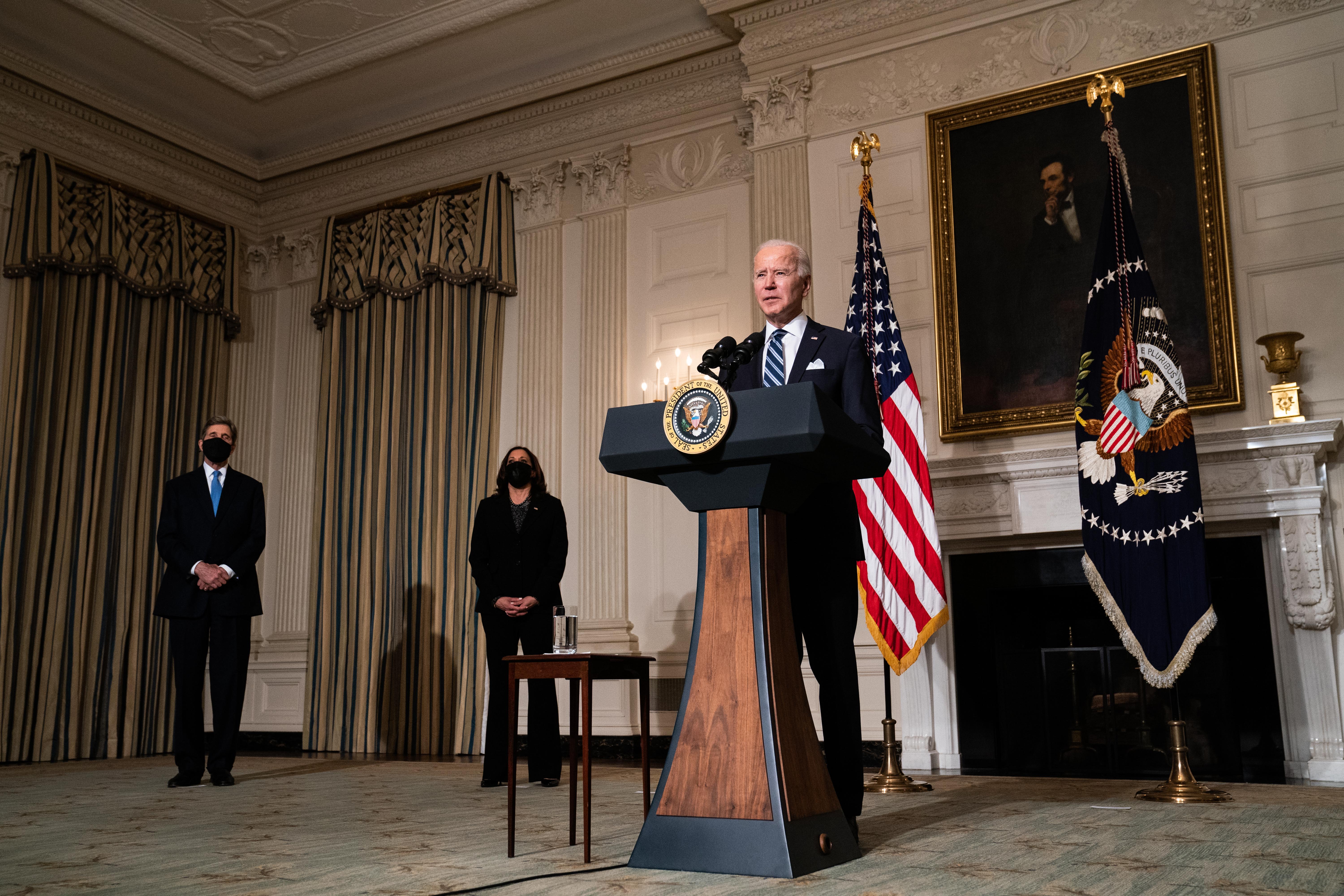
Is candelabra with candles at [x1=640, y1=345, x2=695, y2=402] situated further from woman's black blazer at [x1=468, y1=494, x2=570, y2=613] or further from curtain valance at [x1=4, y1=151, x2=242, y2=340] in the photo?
curtain valance at [x1=4, y1=151, x2=242, y2=340]

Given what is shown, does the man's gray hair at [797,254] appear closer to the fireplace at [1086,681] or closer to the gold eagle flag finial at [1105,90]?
the gold eagle flag finial at [1105,90]

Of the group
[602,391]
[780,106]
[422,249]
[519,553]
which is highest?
[780,106]

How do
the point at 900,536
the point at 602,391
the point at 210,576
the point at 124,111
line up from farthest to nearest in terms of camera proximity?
the point at 124,111
the point at 602,391
the point at 900,536
the point at 210,576

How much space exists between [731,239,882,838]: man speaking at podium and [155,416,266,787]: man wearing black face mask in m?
2.92

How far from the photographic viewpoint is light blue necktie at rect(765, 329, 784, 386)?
8.81 ft

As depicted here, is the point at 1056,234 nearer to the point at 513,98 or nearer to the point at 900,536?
the point at 900,536

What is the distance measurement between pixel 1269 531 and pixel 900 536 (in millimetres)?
1637

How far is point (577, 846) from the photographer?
2.69 m

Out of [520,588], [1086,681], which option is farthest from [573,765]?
[1086,681]

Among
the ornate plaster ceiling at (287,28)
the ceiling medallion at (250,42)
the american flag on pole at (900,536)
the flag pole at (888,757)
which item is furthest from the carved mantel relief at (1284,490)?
the ceiling medallion at (250,42)

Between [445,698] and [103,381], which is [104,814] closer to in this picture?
[445,698]

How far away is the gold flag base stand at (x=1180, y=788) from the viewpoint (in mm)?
3748

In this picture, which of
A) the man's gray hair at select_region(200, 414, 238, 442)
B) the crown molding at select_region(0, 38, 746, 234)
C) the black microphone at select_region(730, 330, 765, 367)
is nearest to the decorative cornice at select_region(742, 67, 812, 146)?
the crown molding at select_region(0, 38, 746, 234)

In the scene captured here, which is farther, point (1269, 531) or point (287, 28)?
point (287, 28)
